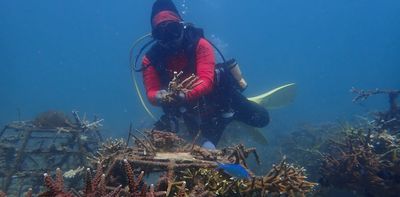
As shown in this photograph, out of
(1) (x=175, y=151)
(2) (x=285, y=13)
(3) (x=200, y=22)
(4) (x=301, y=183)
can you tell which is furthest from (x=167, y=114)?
(2) (x=285, y=13)

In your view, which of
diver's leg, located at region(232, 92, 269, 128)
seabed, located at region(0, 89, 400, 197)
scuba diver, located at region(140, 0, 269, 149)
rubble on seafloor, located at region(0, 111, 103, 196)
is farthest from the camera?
diver's leg, located at region(232, 92, 269, 128)

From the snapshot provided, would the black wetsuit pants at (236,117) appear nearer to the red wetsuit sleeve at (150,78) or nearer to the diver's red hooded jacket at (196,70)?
the diver's red hooded jacket at (196,70)

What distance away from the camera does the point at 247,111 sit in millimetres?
8438

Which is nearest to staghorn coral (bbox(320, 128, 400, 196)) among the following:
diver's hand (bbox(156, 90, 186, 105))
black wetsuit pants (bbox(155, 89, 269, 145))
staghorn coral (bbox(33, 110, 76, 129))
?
black wetsuit pants (bbox(155, 89, 269, 145))

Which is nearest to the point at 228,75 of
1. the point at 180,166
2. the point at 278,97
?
the point at 278,97

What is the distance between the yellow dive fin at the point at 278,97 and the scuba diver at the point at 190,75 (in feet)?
8.97

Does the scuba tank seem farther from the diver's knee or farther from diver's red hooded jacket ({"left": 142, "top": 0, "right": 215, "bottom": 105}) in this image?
the diver's knee

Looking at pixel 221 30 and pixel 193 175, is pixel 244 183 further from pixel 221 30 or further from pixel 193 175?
pixel 221 30

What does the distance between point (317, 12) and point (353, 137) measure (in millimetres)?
166945

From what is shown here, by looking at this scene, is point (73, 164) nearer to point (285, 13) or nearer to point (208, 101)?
point (208, 101)

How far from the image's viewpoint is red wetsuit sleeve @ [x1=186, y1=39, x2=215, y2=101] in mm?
6572

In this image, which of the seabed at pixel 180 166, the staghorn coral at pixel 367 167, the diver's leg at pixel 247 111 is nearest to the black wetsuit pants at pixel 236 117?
the diver's leg at pixel 247 111

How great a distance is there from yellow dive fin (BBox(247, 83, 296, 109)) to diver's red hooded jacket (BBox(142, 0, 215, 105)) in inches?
152

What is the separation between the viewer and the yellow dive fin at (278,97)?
1065 cm
